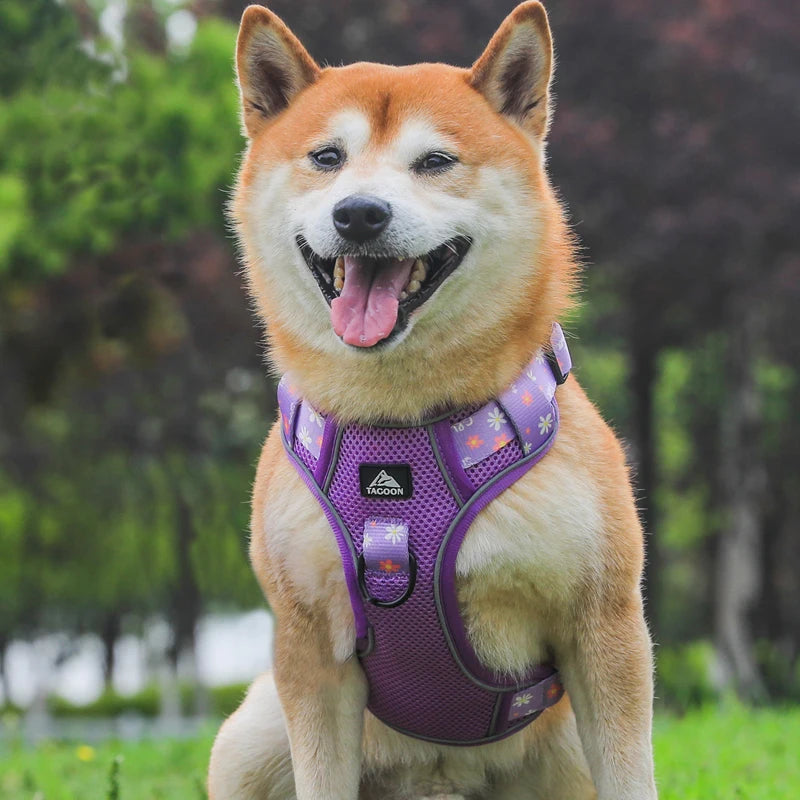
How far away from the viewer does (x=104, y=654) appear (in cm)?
3188

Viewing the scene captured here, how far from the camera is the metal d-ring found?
2.87 metres

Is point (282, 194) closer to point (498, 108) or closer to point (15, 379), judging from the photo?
point (498, 108)

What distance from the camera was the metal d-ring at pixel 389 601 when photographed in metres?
2.87

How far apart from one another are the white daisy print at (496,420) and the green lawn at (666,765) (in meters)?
1.53

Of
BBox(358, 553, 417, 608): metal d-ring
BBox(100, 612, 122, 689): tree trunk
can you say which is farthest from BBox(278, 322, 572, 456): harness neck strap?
BBox(100, 612, 122, 689): tree trunk

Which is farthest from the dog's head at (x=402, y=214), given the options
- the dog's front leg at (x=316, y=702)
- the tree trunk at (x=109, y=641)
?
the tree trunk at (x=109, y=641)

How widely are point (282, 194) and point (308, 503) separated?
2.76 ft

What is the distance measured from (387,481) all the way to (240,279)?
385 inches

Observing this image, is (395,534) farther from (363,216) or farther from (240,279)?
(240,279)

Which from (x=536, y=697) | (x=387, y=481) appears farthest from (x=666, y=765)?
(x=387, y=481)

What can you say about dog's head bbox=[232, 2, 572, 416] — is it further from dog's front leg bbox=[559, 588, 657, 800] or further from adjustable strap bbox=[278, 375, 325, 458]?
dog's front leg bbox=[559, 588, 657, 800]

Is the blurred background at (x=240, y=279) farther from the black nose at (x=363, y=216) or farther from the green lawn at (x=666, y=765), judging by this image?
the black nose at (x=363, y=216)

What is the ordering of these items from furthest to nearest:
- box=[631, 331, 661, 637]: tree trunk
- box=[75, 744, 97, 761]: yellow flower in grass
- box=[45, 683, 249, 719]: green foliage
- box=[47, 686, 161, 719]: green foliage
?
box=[47, 686, 161, 719]: green foliage → box=[45, 683, 249, 719]: green foliage → box=[631, 331, 661, 637]: tree trunk → box=[75, 744, 97, 761]: yellow flower in grass

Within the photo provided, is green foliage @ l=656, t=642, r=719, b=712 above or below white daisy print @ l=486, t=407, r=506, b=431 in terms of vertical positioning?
below
